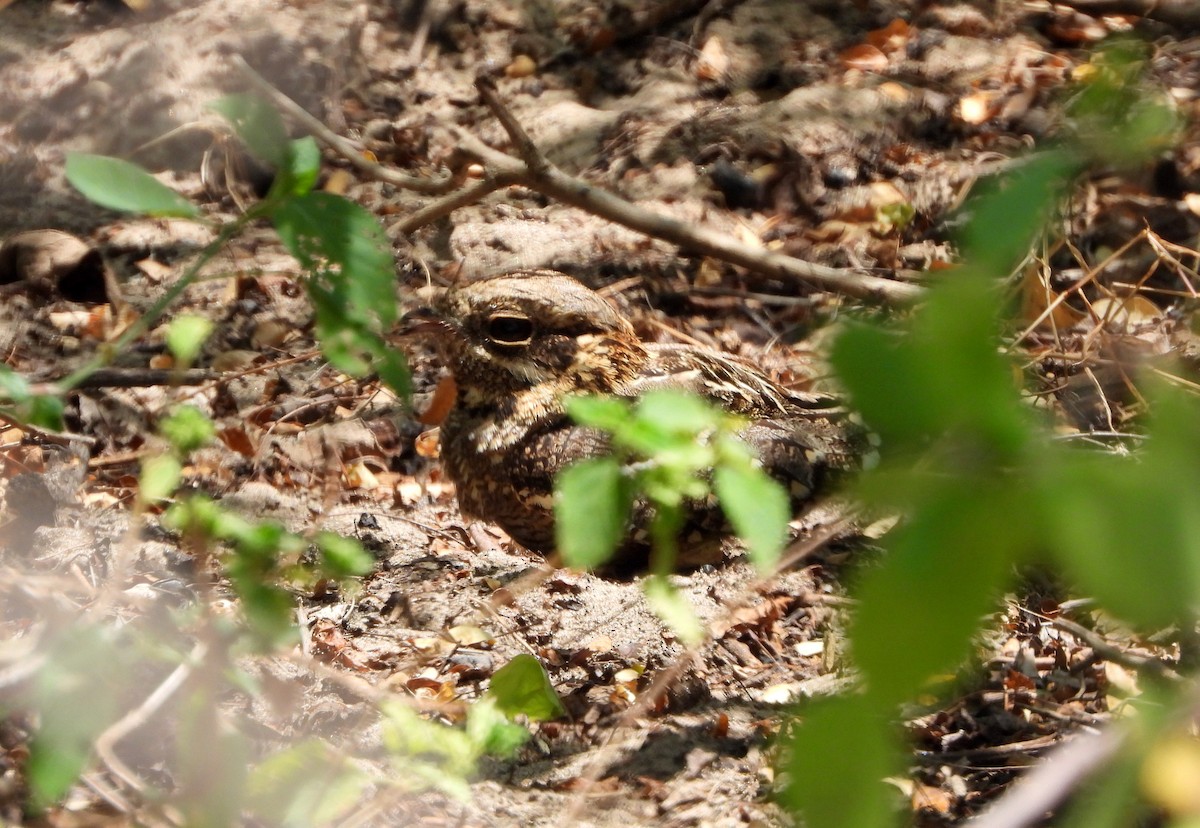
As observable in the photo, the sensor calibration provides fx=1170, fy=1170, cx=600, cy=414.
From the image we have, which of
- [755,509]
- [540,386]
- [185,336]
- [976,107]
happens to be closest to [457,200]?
[540,386]

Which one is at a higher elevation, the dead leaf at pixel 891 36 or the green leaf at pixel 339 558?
the green leaf at pixel 339 558

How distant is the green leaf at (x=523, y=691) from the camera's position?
1604mm

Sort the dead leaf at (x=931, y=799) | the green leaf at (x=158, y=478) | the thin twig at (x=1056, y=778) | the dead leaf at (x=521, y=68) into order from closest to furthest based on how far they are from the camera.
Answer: the thin twig at (x=1056, y=778), the green leaf at (x=158, y=478), the dead leaf at (x=931, y=799), the dead leaf at (x=521, y=68)

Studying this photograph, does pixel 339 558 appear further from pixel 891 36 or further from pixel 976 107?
pixel 891 36

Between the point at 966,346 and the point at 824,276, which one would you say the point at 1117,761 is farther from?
the point at 824,276

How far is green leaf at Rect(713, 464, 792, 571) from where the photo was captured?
1.08m

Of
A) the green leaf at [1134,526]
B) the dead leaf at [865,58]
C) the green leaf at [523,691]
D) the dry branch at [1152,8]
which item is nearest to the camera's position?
the green leaf at [1134,526]

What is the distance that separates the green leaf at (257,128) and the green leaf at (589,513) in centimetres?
57

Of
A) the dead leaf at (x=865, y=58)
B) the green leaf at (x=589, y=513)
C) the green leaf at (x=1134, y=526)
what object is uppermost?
the green leaf at (x=1134, y=526)

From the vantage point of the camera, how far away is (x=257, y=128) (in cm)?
138

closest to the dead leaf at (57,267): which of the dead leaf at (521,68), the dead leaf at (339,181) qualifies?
the dead leaf at (339,181)

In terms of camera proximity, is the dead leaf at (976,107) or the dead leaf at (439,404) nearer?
the dead leaf at (439,404)

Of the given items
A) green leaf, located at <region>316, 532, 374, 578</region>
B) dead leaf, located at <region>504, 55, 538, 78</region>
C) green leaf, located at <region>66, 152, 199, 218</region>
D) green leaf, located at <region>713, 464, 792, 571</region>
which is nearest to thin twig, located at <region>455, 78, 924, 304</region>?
dead leaf, located at <region>504, 55, 538, 78</region>

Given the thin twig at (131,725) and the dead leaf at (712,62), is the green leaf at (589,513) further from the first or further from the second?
the dead leaf at (712,62)
